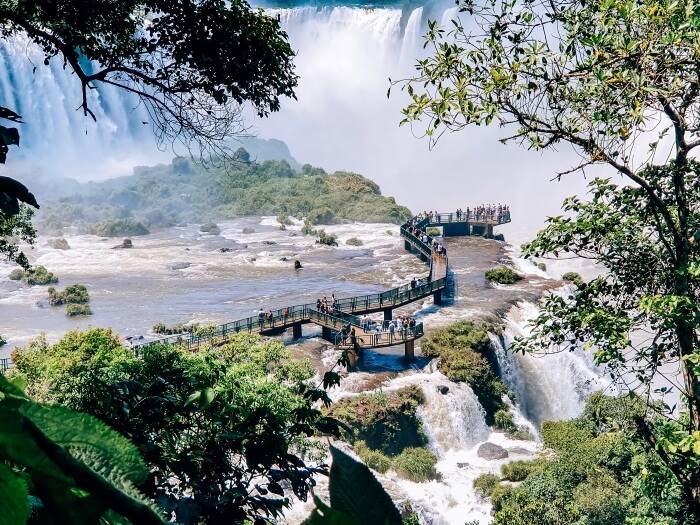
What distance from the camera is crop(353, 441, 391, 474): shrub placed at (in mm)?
17000

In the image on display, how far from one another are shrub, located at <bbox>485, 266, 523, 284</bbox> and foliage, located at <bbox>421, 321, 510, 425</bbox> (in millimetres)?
8185

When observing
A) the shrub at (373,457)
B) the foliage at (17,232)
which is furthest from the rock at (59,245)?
the shrub at (373,457)

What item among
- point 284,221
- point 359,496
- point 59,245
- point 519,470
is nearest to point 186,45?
point 359,496

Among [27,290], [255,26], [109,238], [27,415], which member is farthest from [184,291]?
[27,415]

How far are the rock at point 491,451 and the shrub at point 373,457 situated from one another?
3103 millimetres

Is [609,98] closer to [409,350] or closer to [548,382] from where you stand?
[409,350]

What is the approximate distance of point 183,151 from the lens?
3787 inches


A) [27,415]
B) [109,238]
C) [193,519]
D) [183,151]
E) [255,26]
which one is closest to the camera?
[27,415]

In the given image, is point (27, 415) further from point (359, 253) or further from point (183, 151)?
point (183, 151)

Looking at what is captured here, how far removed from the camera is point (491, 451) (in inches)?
746

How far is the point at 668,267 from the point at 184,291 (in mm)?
29716

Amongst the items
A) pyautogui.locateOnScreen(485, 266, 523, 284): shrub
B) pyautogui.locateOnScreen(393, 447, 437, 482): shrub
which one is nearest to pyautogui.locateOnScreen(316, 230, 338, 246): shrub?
pyautogui.locateOnScreen(485, 266, 523, 284): shrub

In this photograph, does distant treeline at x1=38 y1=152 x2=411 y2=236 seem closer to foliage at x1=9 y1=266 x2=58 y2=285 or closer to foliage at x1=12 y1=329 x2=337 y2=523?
foliage at x1=9 y1=266 x2=58 y2=285

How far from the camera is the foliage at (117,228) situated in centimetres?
5398
